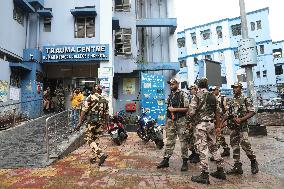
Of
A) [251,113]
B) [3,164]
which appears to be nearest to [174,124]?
[251,113]

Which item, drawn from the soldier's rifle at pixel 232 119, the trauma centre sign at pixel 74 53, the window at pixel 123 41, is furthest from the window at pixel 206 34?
the soldier's rifle at pixel 232 119

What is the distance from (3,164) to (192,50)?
3497cm

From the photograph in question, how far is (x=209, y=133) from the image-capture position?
5.74m

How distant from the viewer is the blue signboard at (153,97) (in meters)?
16.2

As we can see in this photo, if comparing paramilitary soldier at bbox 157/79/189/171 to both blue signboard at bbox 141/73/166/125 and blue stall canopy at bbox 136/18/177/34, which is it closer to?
blue signboard at bbox 141/73/166/125

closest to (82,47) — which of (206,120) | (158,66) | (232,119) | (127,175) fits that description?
(158,66)

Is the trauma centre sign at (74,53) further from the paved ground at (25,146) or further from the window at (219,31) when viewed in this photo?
the window at (219,31)

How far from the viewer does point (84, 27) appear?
59.5ft

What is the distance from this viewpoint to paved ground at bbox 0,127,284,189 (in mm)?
5254

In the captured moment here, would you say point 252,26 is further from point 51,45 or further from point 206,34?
point 51,45

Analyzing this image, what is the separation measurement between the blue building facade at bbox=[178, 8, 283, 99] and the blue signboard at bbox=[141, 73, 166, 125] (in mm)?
19172

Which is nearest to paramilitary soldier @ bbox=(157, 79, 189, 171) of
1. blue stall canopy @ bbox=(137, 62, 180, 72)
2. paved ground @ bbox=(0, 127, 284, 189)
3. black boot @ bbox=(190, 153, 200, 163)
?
paved ground @ bbox=(0, 127, 284, 189)

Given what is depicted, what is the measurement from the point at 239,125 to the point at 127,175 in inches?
108

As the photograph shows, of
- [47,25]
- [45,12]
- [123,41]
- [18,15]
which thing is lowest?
[123,41]
